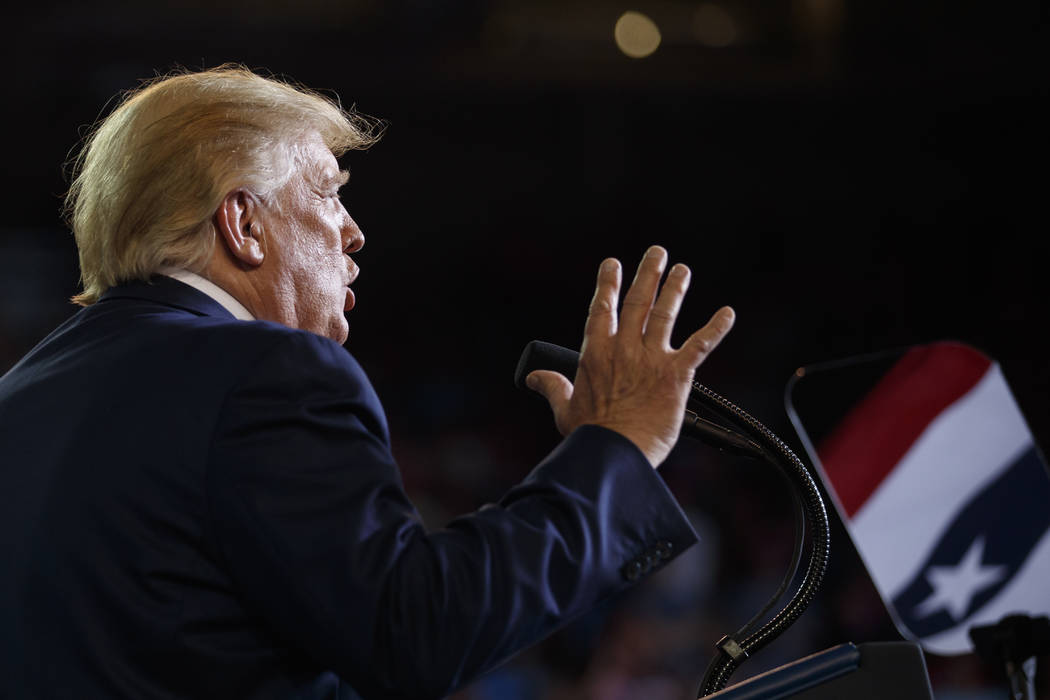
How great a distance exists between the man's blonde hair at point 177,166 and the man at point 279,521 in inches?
4.1

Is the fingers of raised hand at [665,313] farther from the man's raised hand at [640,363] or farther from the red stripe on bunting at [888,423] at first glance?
the red stripe on bunting at [888,423]

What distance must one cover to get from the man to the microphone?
0.24 ft

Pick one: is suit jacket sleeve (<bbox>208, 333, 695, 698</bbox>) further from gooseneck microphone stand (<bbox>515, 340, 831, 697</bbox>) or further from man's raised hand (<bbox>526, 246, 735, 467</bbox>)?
gooseneck microphone stand (<bbox>515, 340, 831, 697</bbox>)

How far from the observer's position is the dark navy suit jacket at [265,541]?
75 cm

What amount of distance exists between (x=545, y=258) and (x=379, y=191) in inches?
32.0

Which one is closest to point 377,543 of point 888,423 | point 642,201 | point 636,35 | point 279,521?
point 279,521

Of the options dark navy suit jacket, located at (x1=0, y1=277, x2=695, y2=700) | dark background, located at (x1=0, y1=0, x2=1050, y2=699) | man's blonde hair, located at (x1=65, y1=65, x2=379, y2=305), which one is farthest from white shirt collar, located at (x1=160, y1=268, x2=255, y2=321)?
dark background, located at (x1=0, y1=0, x2=1050, y2=699)

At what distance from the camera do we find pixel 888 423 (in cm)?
153

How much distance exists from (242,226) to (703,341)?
0.47 metres

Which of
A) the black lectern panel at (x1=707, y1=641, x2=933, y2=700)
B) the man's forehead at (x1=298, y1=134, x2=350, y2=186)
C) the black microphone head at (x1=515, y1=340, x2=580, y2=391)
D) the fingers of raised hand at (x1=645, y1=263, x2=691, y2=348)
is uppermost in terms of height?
the man's forehead at (x1=298, y1=134, x2=350, y2=186)

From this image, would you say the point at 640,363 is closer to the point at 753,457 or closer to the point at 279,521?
the point at 753,457

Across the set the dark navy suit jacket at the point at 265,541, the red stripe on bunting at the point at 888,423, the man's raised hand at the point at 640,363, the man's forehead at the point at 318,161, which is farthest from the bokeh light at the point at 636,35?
the dark navy suit jacket at the point at 265,541

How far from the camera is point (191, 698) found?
80 centimetres

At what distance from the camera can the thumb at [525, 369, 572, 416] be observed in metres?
0.95
